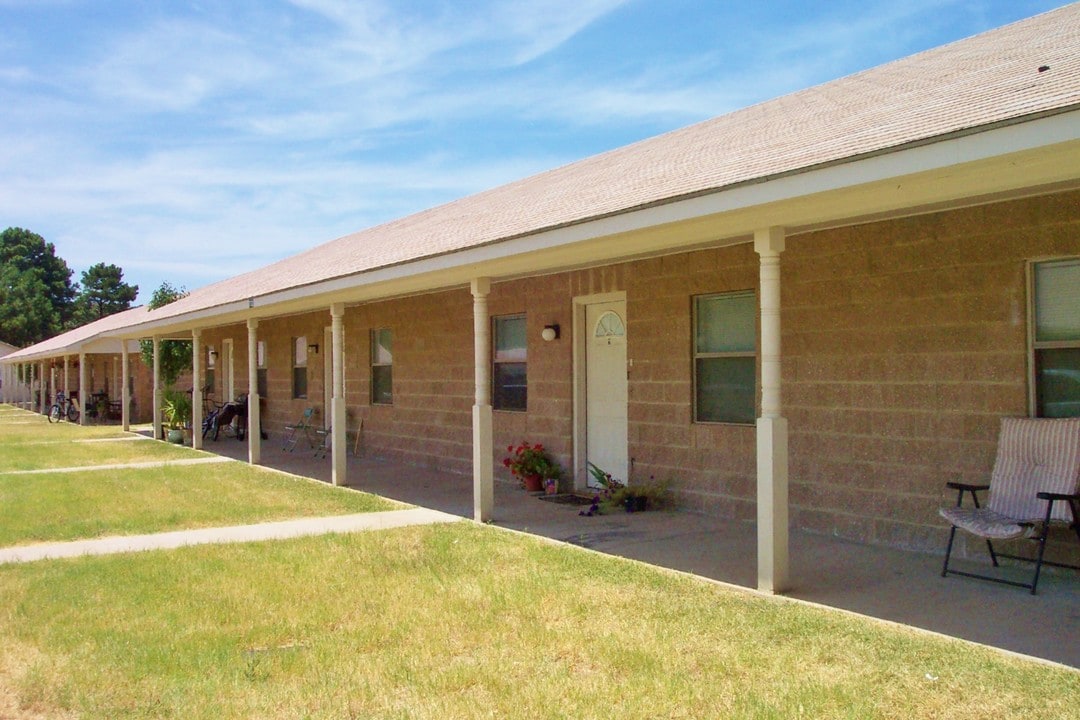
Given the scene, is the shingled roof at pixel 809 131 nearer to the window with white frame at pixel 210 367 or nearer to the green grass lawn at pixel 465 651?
the green grass lawn at pixel 465 651

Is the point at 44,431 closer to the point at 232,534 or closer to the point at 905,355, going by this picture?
the point at 232,534

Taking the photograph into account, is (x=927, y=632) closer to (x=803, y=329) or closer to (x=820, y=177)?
(x=820, y=177)

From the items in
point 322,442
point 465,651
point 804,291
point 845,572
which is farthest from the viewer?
point 322,442

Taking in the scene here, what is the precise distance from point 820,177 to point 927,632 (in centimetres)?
268

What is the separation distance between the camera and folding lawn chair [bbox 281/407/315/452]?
17984 millimetres

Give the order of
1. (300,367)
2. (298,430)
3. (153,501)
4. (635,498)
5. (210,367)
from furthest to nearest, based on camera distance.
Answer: (210,367) → (300,367) → (298,430) → (153,501) → (635,498)

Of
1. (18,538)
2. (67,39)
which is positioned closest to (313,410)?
(67,39)

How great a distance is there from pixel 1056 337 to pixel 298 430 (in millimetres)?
14918

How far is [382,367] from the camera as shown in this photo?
52.3ft

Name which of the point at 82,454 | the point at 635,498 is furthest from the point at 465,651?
the point at 82,454

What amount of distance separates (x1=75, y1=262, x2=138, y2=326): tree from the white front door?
79.8 m

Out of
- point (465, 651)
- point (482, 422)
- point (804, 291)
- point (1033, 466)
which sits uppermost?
point (804, 291)

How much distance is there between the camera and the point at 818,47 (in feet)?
45.9

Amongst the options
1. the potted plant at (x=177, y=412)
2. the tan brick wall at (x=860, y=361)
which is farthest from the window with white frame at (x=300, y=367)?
the tan brick wall at (x=860, y=361)
